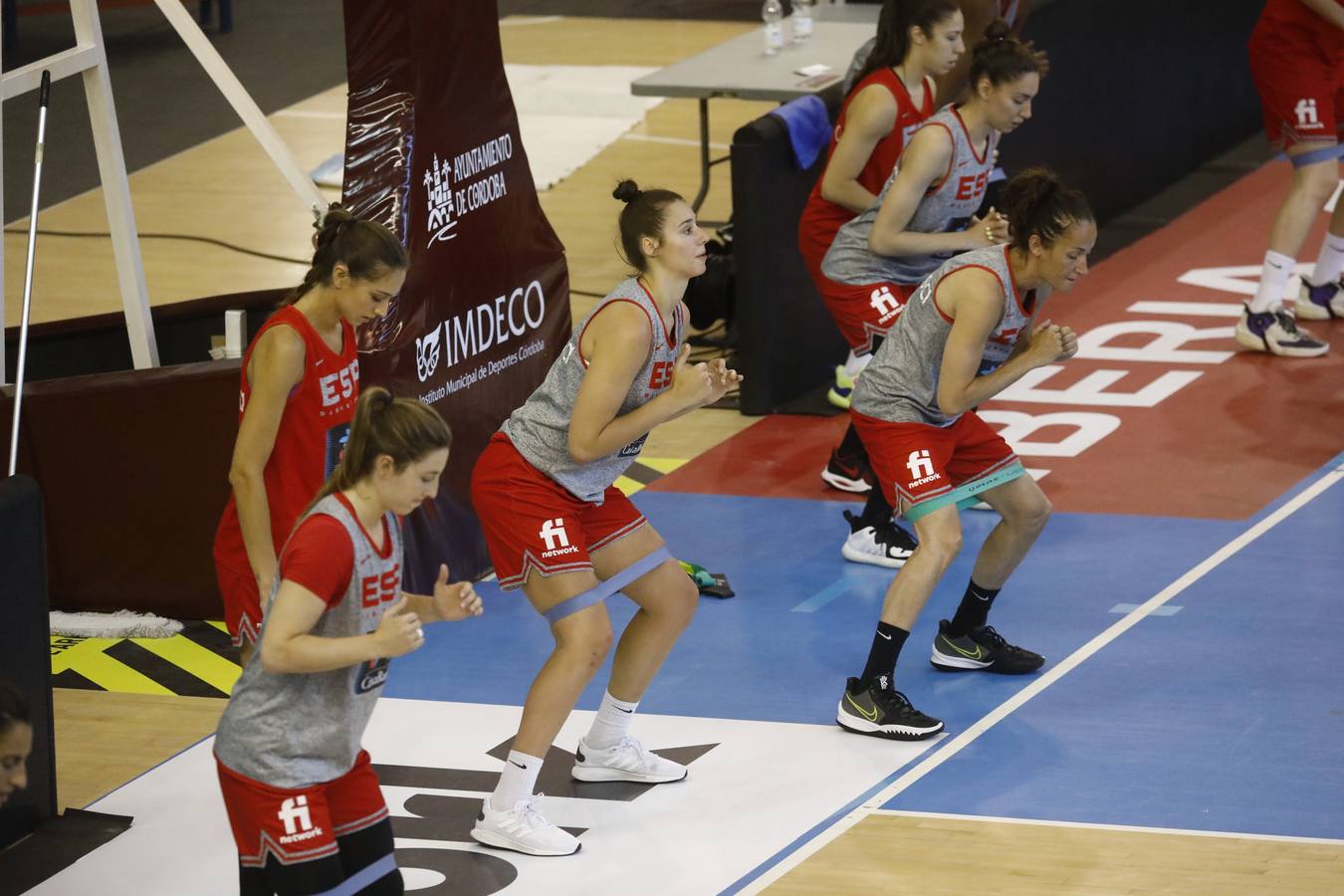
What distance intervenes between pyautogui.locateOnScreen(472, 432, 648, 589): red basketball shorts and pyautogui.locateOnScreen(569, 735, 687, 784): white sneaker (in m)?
0.57

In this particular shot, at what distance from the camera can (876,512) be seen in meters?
6.83

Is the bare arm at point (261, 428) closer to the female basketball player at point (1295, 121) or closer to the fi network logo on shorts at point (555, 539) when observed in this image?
the fi network logo on shorts at point (555, 539)

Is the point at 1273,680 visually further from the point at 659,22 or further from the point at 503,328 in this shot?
the point at 659,22

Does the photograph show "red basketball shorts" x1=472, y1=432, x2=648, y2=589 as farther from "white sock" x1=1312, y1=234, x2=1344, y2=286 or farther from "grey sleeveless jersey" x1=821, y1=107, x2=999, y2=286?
"white sock" x1=1312, y1=234, x2=1344, y2=286

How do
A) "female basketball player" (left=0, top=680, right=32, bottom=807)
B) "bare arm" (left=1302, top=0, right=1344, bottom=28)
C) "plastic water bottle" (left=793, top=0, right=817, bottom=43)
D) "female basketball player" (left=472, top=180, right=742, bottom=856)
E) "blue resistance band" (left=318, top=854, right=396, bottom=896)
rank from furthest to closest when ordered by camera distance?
"plastic water bottle" (left=793, top=0, right=817, bottom=43)
"bare arm" (left=1302, top=0, right=1344, bottom=28)
"female basketball player" (left=472, top=180, right=742, bottom=856)
"blue resistance band" (left=318, top=854, right=396, bottom=896)
"female basketball player" (left=0, top=680, right=32, bottom=807)

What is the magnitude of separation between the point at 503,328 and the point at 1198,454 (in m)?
2.77

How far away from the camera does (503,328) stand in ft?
22.3

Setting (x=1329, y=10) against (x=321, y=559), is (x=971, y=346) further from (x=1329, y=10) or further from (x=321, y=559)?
(x=1329, y=10)

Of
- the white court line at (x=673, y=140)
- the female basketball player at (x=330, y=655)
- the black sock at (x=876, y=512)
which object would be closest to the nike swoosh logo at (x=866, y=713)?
the black sock at (x=876, y=512)

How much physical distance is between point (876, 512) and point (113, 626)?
100 inches

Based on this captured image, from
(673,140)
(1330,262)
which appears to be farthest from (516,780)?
(673,140)

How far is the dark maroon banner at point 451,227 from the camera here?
6152 millimetres

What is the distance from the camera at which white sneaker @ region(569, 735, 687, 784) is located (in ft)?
17.0

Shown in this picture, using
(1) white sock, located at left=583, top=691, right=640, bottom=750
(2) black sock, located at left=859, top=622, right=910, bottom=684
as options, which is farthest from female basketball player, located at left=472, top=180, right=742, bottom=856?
(2) black sock, located at left=859, top=622, right=910, bottom=684
